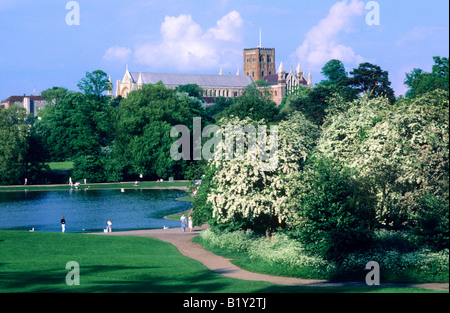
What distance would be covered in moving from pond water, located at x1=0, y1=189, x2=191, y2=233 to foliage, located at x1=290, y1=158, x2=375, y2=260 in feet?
67.5

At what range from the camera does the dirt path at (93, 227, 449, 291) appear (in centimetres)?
2486

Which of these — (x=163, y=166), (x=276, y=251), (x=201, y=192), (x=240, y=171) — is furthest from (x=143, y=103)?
(x=276, y=251)

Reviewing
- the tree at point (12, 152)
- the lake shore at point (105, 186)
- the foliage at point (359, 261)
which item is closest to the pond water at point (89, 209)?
the lake shore at point (105, 186)

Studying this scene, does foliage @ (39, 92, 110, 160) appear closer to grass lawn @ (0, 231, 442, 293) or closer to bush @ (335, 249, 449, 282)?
grass lawn @ (0, 231, 442, 293)

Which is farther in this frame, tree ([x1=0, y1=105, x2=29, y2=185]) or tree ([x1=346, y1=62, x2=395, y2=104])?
tree ([x1=0, y1=105, x2=29, y2=185])

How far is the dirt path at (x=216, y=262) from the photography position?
24859mm

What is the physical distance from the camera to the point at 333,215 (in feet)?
91.6

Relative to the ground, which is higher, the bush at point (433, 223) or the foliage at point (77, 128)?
the foliage at point (77, 128)

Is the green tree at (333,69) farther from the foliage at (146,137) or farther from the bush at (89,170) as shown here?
A: the bush at (89,170)

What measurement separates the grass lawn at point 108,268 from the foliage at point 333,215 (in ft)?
16.6

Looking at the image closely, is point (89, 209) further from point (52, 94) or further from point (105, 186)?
point (52, 94)

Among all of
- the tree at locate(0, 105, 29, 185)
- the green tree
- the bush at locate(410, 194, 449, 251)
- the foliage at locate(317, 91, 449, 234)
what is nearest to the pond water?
the tree at locate(0, 105, 29, 185)
